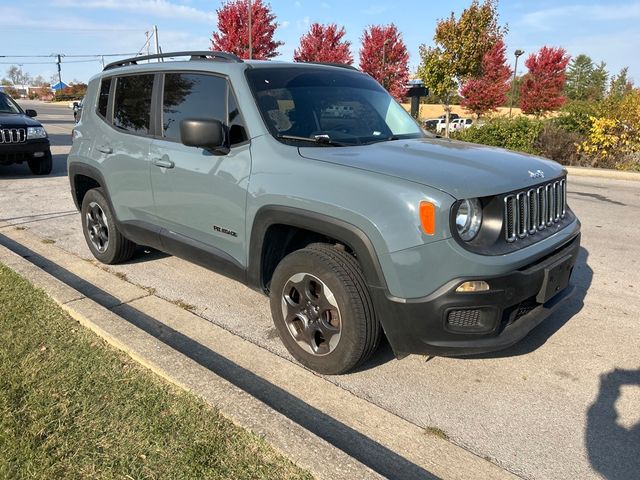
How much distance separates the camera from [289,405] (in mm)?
2781

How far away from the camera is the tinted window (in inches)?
139

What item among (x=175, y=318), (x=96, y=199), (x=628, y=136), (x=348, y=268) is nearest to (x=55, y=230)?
(x=96, y=199)

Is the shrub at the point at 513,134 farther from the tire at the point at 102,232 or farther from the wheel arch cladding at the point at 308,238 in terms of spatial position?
the wheel arch cladding at the point at 308,238

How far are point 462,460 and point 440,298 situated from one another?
76 cm

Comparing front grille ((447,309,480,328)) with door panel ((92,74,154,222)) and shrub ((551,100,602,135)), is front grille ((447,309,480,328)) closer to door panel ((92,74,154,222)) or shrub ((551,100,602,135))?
door panel ((92,74,154,222))

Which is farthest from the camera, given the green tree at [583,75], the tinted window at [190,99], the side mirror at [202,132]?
the green tree at [583,75]

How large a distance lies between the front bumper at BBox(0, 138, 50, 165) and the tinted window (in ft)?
24.1

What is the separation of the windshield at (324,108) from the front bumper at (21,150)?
8207mm

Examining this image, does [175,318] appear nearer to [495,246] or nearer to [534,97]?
[495,246]

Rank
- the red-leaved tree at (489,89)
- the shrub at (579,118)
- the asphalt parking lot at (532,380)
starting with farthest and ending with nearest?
the red-leaved tree at (489,89), the shrub at (579,118), the asphalt parking lot at (532,380)

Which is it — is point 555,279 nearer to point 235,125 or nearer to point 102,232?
point 235,125

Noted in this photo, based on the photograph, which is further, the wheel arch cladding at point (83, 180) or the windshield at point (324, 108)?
the wheel arch cladding at point (83, 180)

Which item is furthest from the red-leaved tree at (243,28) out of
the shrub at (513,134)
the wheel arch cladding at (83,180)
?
the wheel arch cladding at (83,180)

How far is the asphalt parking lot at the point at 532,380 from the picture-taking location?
97.7 inches
